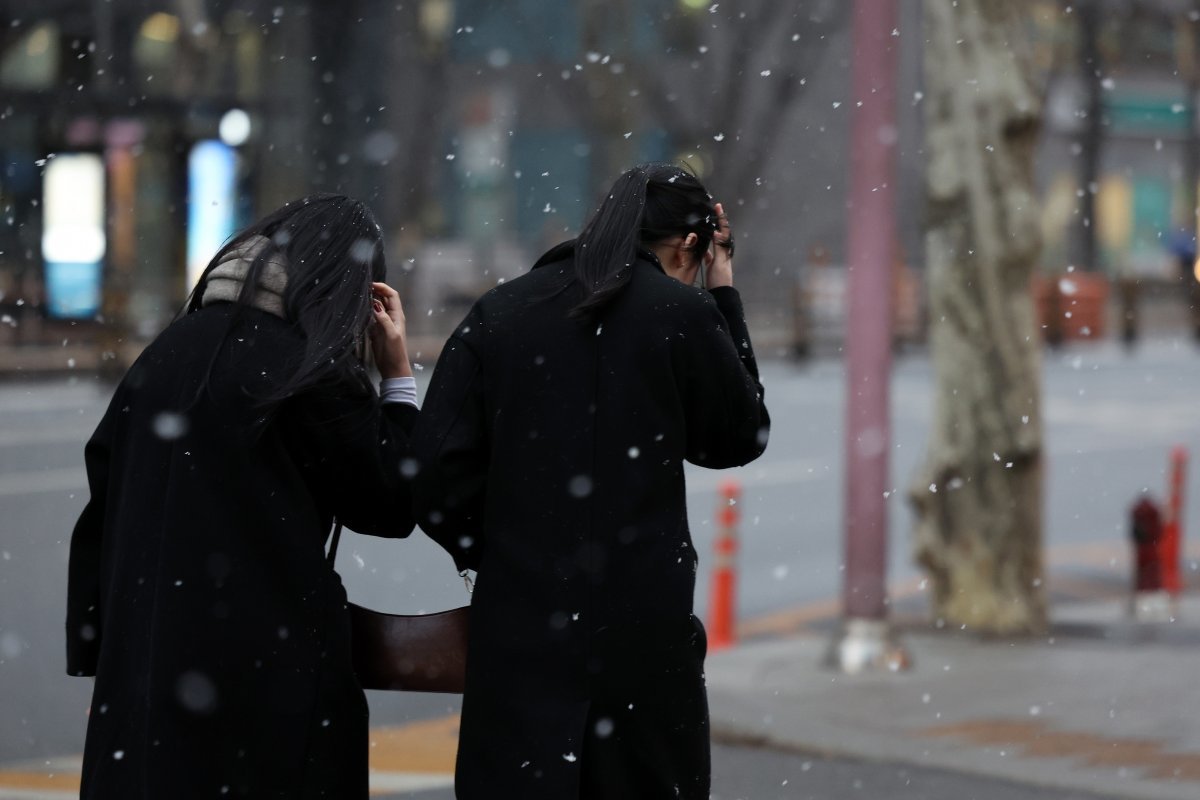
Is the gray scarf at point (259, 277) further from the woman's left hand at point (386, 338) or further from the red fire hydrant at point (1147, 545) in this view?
the red fire hydrant at point (1147, 545)

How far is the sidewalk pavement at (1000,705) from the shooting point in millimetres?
5938

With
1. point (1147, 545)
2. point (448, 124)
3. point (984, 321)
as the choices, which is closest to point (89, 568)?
point (984, 321)

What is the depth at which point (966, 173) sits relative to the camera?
8156 millimetres

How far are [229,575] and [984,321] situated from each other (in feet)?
19.2

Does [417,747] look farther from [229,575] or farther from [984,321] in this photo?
[229,575]

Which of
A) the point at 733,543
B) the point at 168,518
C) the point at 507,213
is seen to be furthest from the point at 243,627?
the point at 507,213

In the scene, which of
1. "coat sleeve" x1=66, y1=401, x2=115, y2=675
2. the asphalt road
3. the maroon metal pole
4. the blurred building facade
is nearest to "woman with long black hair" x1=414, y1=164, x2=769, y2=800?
"coat sleeve" x1=66, y1=401, x2=115, y2=675

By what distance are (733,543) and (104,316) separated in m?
14.3

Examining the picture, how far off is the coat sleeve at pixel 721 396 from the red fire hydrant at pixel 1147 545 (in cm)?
591

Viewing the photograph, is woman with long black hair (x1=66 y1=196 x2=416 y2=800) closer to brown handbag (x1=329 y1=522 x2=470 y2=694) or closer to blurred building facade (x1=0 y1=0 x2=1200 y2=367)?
brown handbag (x1=329 y1=522 x2=470 y2=694)

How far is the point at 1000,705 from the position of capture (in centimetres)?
678

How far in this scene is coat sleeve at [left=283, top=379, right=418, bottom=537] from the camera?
294cm

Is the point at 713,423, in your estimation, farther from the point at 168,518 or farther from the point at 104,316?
the point at 104,316

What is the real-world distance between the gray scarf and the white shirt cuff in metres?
0.25
